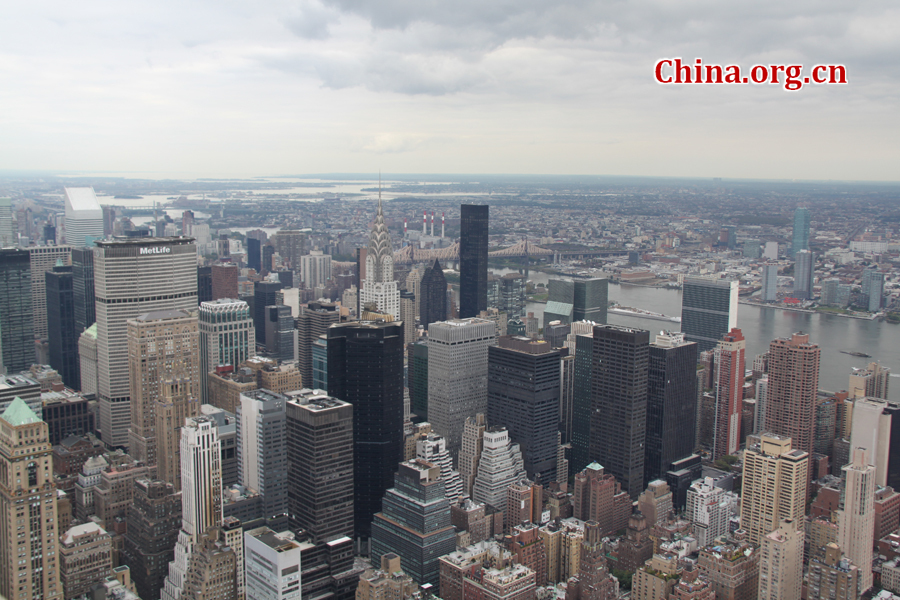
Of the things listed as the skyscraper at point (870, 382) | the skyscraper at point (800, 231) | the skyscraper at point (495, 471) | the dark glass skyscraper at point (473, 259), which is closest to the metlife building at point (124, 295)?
the skyscraper at point (495, 471)

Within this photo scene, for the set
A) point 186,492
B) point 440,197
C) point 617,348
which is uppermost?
point 440,197

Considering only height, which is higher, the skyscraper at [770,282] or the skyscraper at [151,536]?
the skyscraper at [770,282]

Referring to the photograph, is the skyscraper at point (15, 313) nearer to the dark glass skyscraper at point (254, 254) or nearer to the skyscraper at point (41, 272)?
the skyscraper at point (41, 272)

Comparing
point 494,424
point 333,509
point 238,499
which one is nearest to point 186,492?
point 238,499

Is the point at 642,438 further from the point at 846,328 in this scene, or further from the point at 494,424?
the point at 846,328

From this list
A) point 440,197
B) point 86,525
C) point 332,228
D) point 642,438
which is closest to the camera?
point 86,525

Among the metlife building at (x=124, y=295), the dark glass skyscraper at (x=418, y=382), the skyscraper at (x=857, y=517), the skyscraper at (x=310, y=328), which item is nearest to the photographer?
the skyscraper at (x=857, y=517)
